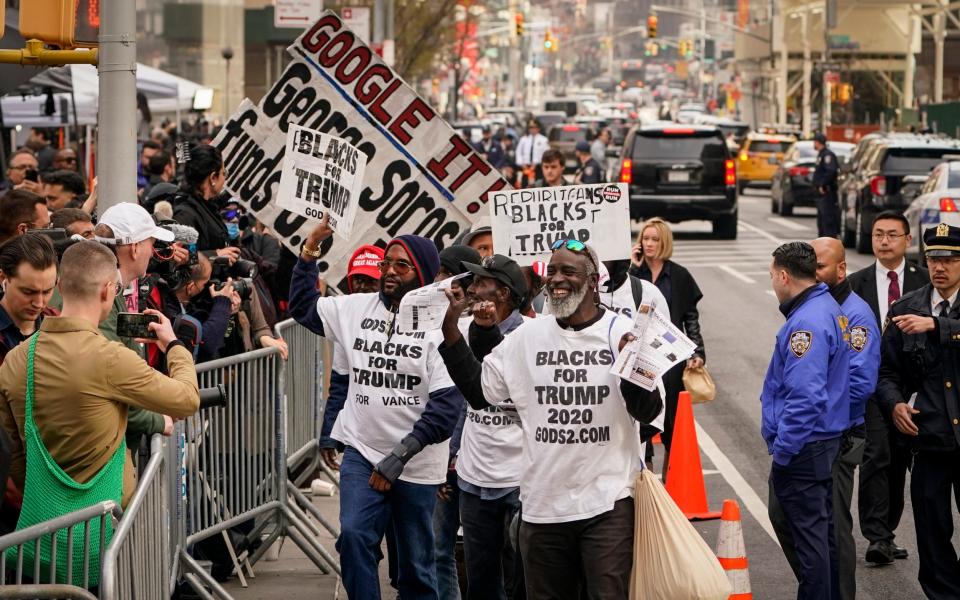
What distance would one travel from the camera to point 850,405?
792 cm

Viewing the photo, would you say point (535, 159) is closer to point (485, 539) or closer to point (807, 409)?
point (807, 409)

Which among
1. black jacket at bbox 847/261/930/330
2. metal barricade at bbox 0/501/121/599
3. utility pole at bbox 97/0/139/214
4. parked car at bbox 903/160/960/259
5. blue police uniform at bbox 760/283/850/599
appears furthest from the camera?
parked car at bbox 903/160/960/259

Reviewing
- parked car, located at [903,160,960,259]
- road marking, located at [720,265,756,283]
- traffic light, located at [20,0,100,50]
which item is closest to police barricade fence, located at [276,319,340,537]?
traffic light, located at [20,0,100,50]

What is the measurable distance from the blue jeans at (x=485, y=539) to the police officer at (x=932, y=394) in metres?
2.24

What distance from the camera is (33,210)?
8.52 meters

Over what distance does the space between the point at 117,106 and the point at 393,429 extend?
2.20 m

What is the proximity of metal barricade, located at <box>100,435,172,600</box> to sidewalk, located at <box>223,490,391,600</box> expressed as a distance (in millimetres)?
1529

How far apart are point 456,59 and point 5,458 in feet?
229

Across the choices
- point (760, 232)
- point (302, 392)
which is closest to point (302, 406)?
point (302, 392)

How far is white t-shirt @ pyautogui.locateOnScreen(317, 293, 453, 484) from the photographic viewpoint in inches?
278

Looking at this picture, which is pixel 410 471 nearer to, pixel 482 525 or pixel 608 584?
pixel 482 525

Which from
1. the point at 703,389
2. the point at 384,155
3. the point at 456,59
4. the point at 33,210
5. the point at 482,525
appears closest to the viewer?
the point at 482,525

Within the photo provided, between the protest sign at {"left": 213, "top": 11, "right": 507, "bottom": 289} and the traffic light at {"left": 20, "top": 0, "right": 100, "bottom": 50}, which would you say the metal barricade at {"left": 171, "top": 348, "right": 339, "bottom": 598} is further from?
the traffic light at {"left": 20, "top": 0, "right": 100, "bottom": 50}

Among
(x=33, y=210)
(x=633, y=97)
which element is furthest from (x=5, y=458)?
(x=633, y=97)
